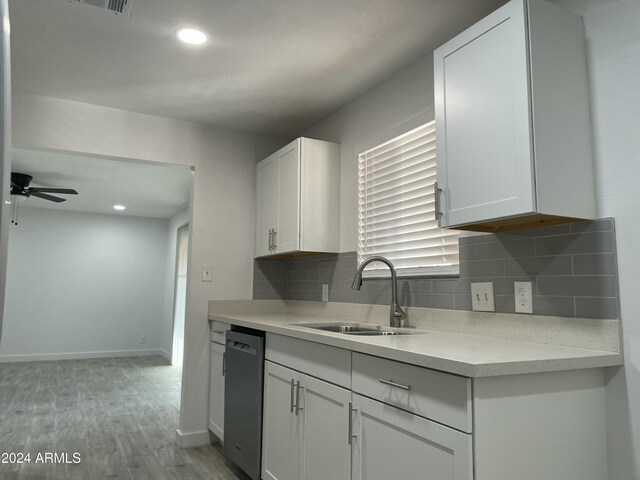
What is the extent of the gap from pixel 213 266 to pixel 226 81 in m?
1.37

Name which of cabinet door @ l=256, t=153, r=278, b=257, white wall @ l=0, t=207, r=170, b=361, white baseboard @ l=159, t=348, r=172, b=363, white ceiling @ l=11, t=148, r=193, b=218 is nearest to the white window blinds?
cabinet door @ l=256, t=153, r=278, b=257

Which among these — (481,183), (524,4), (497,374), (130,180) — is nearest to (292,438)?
(497,374)

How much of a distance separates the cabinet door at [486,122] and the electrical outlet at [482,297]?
14.3 inches

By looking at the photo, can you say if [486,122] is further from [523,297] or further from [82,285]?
[82,285]

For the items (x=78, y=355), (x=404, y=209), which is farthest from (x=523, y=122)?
(x=78, y=355)

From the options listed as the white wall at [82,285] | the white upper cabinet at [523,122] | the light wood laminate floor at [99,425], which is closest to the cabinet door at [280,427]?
the light wood laminate floor at [99,425]

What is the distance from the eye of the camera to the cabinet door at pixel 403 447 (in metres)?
1.25

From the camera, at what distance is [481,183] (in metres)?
1.69

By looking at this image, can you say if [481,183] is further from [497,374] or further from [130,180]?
[130,180]

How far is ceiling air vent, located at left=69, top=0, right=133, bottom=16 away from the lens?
6.61 feet

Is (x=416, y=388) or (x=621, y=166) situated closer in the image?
(x=416, y=388)

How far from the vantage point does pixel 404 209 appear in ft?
8.48

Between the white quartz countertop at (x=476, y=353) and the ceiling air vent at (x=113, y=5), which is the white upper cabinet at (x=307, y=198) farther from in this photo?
the ceiling air vent at (x=113, y=5)

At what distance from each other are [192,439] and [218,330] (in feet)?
2.60
